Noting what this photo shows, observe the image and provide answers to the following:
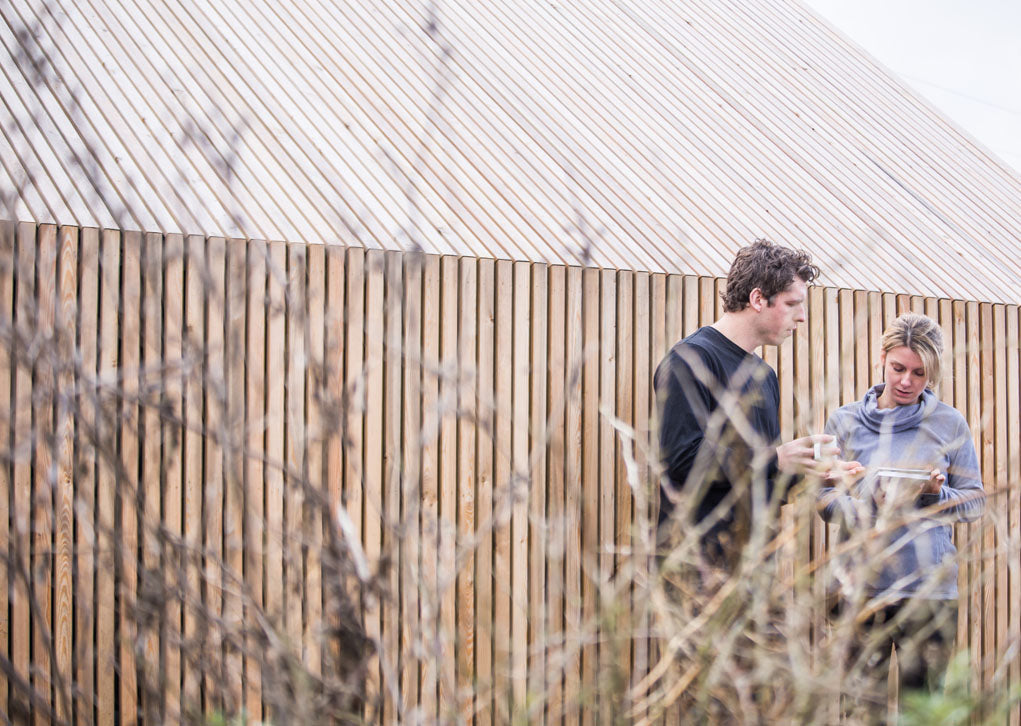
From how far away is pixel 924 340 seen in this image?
117 inches

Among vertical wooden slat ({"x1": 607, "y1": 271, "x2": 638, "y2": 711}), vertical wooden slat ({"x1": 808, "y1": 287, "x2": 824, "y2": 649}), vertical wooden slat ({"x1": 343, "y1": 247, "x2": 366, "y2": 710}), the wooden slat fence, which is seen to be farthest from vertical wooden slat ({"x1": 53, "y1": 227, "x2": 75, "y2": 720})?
vertical wooden slat ({"x1": 808, "y1": 287, "x2": 824, "y2": 649})

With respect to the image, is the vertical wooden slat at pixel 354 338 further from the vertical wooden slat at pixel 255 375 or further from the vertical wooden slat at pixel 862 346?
the vertical wooden slat at pixel 862 346

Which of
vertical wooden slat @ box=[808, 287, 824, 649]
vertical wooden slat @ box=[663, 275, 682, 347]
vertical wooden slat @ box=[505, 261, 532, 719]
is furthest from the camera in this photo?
vertical wooden slat @ box=[808, 287, 824, 649]

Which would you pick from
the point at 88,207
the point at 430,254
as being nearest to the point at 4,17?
the point at 88,207

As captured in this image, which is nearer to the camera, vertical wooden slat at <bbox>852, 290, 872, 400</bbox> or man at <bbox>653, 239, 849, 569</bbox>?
man at <bbox>653, 239, 849, 569</bbox>

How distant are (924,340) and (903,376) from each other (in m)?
0.13

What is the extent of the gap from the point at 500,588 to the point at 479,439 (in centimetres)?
50

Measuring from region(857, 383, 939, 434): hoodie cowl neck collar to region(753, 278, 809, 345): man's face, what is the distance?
1.34ft

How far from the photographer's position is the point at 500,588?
10.9 ft

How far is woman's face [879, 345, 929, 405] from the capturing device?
3.03 meters

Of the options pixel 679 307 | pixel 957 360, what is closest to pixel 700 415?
pixel 679 307

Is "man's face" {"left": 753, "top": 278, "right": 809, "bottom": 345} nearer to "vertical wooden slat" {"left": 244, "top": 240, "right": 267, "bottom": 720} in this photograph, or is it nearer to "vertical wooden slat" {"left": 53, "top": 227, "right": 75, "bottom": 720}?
"vertical wooden slat" {"left": 244, "top": 240, "right": 267, "bottom": 720}

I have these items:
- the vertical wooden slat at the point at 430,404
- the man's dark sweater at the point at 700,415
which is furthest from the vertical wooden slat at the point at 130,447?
the man's dark sweater at the point at 700,415

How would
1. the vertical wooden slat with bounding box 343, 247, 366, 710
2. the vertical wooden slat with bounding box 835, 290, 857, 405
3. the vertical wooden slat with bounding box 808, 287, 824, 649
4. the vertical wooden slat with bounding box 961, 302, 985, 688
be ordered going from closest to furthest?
the vertical wooden slat with bounding box 343, 247, 366, 710 → the vertical wooden slat with bounding box 808, 287, 824, 649 → the vertical wooden slat with bounding box 835, 290, 857, 405 → the vertical wooden slat with bounding box 961, 302, 985, 688
